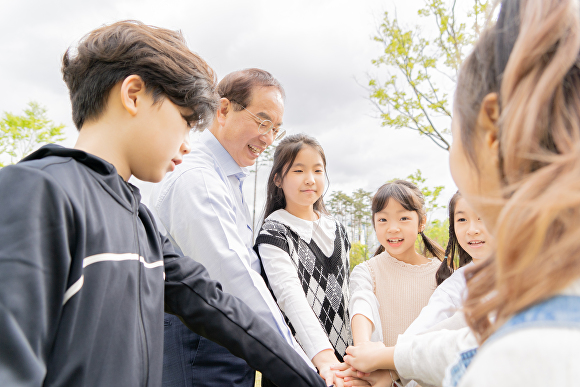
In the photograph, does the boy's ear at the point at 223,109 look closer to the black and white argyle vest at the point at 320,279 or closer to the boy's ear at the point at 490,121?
the black and white argyle vest at the point at 320,279

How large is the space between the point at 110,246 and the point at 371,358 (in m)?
1.28

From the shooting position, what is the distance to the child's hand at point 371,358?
5.39ft

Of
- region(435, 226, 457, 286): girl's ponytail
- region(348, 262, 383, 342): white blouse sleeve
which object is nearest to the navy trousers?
region(348, 262, 383, 342): white blouse sleeve

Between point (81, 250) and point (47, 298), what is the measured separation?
0.40 feet

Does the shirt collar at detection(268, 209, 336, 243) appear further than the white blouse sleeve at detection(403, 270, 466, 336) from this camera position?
Yes

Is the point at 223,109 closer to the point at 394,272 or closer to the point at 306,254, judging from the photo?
the point at 306,254

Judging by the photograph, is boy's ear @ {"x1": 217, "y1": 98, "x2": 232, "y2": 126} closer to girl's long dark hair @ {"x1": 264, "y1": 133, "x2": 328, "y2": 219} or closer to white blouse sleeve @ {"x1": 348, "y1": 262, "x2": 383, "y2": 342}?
girl's long dark hair @ {"x1": 264, "y1": 133, "x2": 328, "y2": 219}

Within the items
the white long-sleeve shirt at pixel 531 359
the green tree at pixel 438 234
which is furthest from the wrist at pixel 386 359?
the green tree at pixel 438 234

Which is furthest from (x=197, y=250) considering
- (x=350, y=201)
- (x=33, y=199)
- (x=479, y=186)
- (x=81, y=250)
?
(x=350, y=201)

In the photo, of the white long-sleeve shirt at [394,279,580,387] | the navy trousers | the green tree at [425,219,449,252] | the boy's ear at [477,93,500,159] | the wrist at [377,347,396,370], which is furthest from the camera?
the green tree at [425,219,449,252]

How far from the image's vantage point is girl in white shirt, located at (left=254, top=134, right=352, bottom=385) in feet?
6.44

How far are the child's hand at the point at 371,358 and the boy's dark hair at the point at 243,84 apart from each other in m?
1.52

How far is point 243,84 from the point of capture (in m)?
2.27

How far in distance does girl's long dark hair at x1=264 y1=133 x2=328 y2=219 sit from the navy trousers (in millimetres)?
1271
